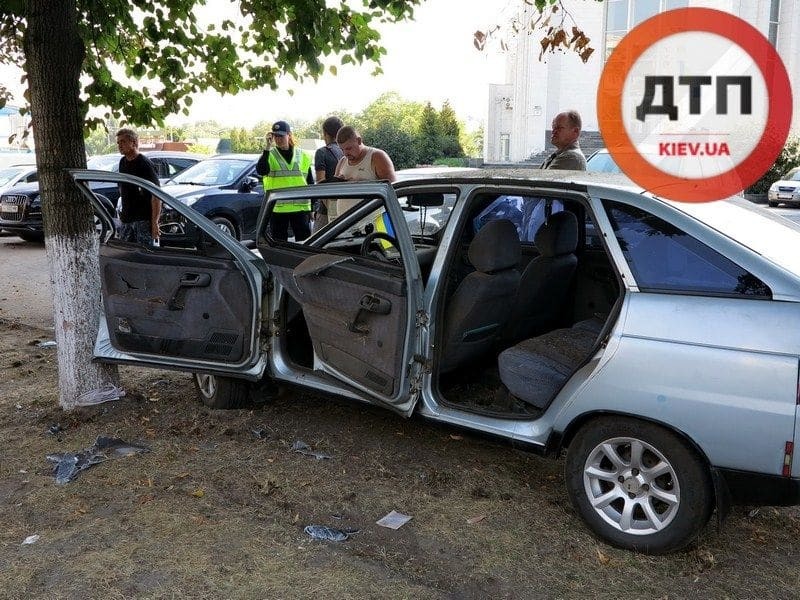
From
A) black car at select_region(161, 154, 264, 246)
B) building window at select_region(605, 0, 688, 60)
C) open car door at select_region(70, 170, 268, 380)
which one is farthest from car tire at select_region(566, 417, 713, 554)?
building window at select_region(605, 0, 688, 60)

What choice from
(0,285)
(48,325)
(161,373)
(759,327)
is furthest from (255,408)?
(0,285)

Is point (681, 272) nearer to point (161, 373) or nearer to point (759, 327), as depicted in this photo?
point (759, 327)

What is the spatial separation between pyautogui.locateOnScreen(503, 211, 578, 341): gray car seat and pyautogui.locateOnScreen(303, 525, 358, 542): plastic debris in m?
1.53

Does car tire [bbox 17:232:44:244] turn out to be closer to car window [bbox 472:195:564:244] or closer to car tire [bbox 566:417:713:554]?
car window [bbox 472:195:564:244]

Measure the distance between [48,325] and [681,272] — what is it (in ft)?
21.7

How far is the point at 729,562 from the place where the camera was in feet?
11.1

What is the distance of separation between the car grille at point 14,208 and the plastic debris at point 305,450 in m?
10.7

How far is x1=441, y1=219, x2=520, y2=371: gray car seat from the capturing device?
13.4ft

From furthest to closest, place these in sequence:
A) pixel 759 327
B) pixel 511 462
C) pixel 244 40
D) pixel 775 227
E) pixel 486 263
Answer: pixel 244 40, pixel 511 462, pixel 486 263, pixel 775 227, pixel 759 327

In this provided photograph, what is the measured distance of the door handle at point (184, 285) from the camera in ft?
15.5

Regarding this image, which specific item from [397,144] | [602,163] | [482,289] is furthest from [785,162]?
[482,289]

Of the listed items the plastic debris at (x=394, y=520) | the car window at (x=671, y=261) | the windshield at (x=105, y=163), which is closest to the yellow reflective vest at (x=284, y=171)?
the plastic debris at (x=394, y=520)

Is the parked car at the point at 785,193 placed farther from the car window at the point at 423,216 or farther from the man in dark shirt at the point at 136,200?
the car window at the point at 423,216

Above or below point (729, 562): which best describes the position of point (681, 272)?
above
